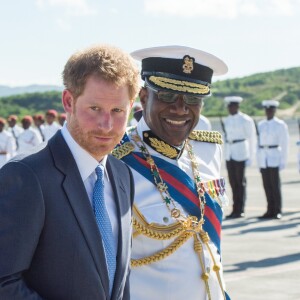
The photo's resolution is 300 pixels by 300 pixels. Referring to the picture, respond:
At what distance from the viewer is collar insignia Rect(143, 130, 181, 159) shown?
4.00 meters

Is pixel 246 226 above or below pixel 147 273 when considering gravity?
below

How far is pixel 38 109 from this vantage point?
71500 mm

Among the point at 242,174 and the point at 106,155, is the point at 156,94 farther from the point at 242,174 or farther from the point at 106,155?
the point at 242,174

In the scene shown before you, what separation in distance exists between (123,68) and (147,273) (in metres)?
1.18

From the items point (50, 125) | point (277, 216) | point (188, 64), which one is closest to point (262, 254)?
point (277, 216)

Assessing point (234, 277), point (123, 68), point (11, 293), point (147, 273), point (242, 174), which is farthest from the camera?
point (242, 174)

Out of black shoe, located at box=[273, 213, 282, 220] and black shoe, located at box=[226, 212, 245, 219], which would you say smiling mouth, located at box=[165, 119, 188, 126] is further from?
black shoe, located at box=[226, 212, 245, 219]

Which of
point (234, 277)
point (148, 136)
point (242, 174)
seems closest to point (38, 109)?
point (242, 174)

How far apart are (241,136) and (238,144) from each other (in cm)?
13

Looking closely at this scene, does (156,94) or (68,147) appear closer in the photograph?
(68,147)

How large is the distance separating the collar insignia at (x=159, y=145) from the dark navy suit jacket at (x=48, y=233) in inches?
43.7

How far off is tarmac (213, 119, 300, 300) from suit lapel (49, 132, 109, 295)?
5.06 metres

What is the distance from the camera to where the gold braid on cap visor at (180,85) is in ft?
12.9

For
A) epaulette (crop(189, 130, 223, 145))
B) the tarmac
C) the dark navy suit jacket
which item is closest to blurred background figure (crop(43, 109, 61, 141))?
the tarmac
